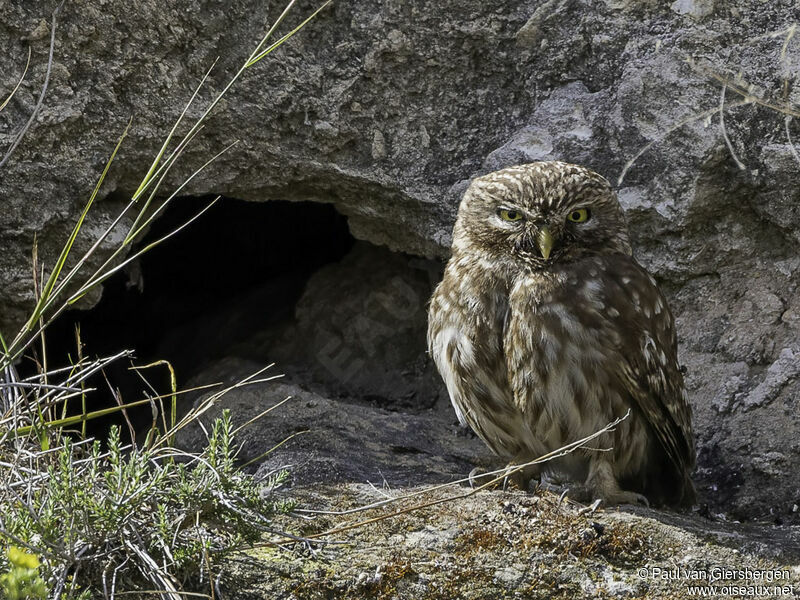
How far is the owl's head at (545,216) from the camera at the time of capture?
3.68 m

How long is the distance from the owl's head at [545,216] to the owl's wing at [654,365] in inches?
6.5

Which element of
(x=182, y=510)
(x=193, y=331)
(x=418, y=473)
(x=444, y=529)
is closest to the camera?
(x=182, y=510)

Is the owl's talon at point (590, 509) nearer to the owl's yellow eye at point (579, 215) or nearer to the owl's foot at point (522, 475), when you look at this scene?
the owl's foot at point (522, 475)

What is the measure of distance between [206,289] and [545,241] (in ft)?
9.65

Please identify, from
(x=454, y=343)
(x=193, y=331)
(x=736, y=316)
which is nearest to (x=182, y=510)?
(x=454, y=343)

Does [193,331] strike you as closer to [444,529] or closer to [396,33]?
[396,33]

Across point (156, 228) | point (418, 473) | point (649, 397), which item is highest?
point (156, 228)

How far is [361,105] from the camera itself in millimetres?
4348

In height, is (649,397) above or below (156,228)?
below

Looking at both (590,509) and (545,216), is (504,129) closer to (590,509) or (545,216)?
(545,216)

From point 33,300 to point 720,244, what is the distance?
2.83 meters

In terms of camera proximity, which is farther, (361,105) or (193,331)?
(193,331)

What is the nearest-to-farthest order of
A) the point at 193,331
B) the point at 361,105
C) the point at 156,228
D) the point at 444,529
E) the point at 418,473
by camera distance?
the point at 444,529 → the point at 418,473 → the point at 361,105 → the point at 156,228 → the point at 193,331

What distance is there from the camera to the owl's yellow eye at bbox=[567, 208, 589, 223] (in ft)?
12.3
